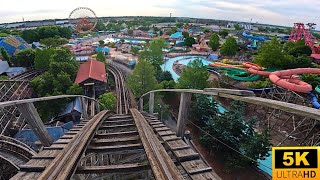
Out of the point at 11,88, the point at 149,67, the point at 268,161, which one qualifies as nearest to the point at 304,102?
the point at 268,161

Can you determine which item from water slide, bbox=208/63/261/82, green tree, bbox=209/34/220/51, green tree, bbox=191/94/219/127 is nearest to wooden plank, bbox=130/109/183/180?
green tree, bbox=191/94/219/127

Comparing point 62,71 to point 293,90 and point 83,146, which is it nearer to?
point 293,90

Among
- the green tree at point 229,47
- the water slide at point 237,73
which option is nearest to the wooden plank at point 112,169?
the water slide at point 237,73

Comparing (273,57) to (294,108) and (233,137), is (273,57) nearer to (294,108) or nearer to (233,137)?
(233,137)

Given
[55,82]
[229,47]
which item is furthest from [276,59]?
[55,82]

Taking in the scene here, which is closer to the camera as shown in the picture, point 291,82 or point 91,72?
point 291,82

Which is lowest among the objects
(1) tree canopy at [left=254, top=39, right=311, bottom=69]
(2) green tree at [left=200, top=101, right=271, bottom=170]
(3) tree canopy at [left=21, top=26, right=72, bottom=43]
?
(2) green tree at [left=200, top=101, right=271, bottom=170]

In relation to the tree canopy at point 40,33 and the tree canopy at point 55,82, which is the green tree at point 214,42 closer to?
the tree canopy at point 55,82

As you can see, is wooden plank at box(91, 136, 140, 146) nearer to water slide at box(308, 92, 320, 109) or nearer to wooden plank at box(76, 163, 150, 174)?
wooden plank at box(76, 163, 150, 174)
